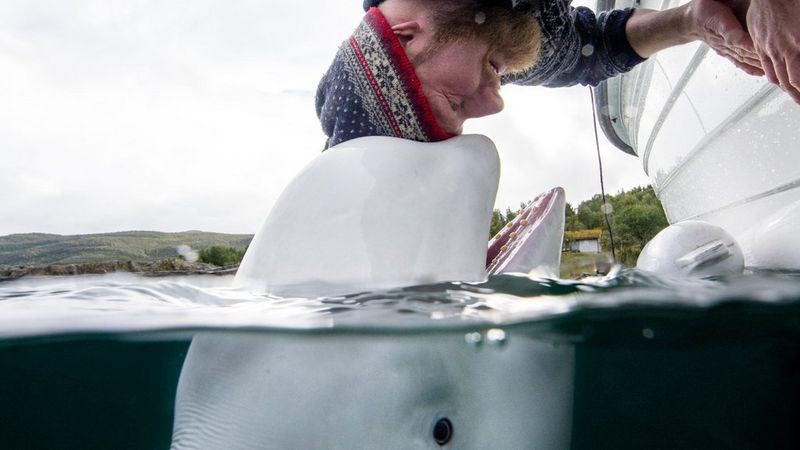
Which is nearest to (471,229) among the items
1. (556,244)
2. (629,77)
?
(556,244)

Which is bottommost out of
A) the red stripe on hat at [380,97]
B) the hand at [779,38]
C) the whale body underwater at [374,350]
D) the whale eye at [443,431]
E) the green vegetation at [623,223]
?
the whale eye at [443,431]

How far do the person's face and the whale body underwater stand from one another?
0.77 feet

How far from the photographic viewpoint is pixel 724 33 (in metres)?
2.46

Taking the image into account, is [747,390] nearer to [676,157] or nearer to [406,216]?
[676,157]

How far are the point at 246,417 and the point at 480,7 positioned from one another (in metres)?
1.82

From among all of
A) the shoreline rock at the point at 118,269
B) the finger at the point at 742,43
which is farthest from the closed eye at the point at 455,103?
the shoreline rock at the point at 118,269

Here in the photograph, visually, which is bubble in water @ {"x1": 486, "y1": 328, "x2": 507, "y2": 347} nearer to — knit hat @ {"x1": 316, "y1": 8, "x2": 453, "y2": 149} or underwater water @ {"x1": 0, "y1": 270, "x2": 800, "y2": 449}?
underwater water @ {"x1": 0, "y1": 270, "x2": 800, "y2": 449}

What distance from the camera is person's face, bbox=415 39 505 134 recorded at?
206 centimetres

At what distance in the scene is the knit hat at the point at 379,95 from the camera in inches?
75.6

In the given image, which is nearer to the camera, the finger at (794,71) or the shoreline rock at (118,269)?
the finger at (794,71)

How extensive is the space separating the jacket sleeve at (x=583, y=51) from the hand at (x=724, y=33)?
75 centimetres

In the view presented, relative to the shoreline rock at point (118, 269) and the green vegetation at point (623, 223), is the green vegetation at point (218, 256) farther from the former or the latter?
the green vegetation at point (623, 223)

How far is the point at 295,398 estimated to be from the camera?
58.6 inches

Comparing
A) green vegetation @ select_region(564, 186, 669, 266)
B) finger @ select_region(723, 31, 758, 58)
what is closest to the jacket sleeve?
green vegetation @ select_region(564, 186, 669, 266)
